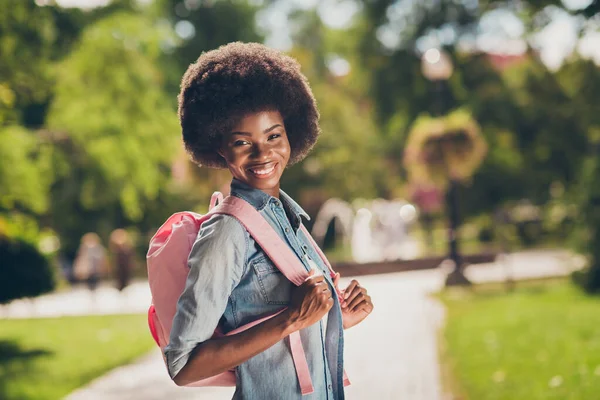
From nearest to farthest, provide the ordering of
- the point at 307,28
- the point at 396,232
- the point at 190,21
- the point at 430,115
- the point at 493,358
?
the point at 493,358 → the point at 396,232 → the point at 430,115 → the point at 190,21 → the point at 307,28

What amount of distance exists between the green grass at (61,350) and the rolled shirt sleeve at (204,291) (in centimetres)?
640

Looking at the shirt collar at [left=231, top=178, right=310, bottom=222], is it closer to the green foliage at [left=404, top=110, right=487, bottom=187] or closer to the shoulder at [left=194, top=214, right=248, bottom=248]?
the shoulder at [left=194, top=214, right=248, bottom=248]

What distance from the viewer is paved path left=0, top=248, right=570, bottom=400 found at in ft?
25.7

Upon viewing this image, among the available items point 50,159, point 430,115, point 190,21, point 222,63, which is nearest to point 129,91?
point 50,159

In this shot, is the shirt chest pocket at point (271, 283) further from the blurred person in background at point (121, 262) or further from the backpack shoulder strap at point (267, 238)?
the blurred person in background at point (121, 262)

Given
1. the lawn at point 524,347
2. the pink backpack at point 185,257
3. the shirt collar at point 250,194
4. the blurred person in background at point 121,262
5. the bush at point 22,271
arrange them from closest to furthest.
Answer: the pink backpack at point 185,257 < the shirt collar at point 250,194 < the lawn at point 524,347 < the bush at point 22,271 < the blurred person in background at point 121,262

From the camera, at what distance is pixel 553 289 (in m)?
15.4

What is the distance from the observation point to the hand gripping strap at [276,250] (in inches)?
84.5

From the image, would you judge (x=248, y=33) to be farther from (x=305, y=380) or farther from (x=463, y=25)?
(x=305, y=380)

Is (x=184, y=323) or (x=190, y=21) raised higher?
(x=190, y=21)

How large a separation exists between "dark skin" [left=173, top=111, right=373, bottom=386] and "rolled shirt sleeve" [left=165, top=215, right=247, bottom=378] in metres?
0.05

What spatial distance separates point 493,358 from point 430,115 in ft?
75.0

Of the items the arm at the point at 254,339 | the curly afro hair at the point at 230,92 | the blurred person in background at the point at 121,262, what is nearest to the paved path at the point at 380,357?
the blurred person in background at the point at 121,262

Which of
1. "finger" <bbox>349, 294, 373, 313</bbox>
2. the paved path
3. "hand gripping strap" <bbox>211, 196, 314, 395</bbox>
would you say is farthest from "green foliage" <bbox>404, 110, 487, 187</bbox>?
"hand gripping strap" <bbox>211, 196, 314, 395</bbox>
